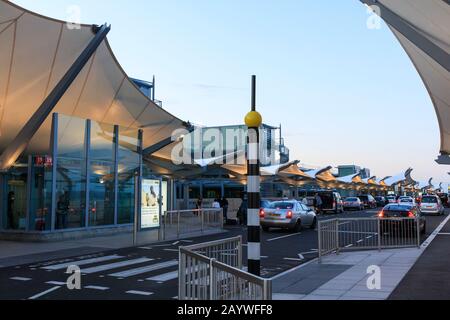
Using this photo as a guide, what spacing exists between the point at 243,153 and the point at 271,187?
24.5 meters

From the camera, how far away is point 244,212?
30359 mm

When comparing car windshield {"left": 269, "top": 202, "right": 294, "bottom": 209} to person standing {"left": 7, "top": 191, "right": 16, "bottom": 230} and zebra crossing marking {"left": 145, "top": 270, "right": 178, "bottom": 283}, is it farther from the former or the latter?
zebra crossing marking {"left": 145, "top": 270, "right": 178, "bottom": 283}

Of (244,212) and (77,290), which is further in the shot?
(244,212)

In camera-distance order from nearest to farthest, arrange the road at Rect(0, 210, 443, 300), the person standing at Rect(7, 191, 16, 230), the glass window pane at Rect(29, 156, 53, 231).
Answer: the road at Rect(0, 210, 443, 300), the glass window pane at Rect(29, 156, 53, 231), the person standing at Rect(7, 191, 16, 230)

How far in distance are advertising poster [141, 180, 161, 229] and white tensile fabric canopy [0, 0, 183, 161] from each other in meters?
2.77

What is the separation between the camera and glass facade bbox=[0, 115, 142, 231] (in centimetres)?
1886

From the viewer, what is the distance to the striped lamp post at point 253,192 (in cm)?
799

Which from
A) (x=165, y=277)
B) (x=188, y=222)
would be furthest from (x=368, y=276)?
(x=188, y=222)

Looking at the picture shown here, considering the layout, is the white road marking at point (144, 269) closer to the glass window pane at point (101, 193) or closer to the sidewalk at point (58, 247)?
the sidewalk at point (58, 247)

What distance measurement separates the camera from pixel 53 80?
18.7m

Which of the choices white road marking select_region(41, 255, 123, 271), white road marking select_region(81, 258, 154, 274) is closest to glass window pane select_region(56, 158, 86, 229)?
white road marking select_region(41, 255, 123, 271)
